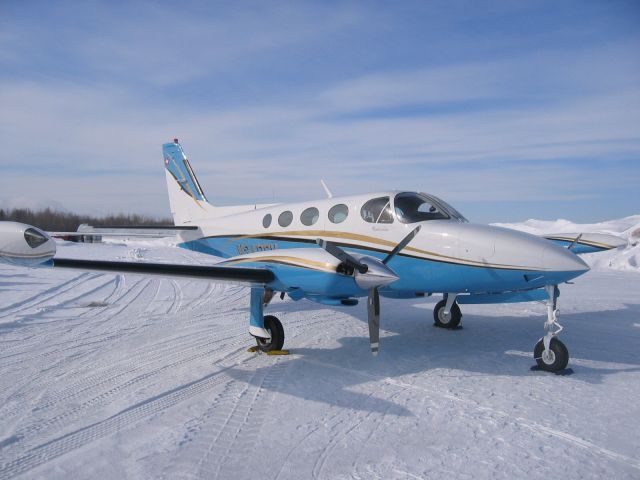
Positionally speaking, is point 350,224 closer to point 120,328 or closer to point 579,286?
point 120,328

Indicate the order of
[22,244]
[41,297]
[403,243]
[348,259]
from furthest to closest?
[41,297] → [403,243] → [348,259] → [22,244]

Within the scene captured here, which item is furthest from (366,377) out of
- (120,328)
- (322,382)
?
(120,328)

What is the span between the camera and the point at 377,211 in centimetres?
744

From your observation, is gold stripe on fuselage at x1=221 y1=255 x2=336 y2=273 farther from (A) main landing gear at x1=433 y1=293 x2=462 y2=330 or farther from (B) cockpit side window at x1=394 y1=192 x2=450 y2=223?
(A) main landing gear at x1=433 y1=293 x2=462 y2=330

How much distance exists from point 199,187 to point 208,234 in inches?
96.6

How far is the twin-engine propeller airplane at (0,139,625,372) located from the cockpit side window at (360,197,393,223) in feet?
0.06

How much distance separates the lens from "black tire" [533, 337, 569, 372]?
5938mm

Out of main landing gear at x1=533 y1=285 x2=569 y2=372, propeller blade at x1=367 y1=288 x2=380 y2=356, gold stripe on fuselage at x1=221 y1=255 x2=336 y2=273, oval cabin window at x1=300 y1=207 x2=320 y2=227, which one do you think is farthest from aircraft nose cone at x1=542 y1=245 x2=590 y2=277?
oval cabin window at x1=300 y1=207 x2=320 y2=227

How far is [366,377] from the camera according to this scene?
236 inches

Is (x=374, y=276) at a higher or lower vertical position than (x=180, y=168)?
lower

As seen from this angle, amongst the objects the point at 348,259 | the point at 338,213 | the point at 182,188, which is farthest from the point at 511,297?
the point at 182,188

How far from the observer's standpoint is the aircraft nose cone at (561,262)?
574 cm

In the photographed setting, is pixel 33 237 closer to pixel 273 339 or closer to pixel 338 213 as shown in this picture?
pixel 273 339

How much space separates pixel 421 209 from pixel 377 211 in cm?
71
